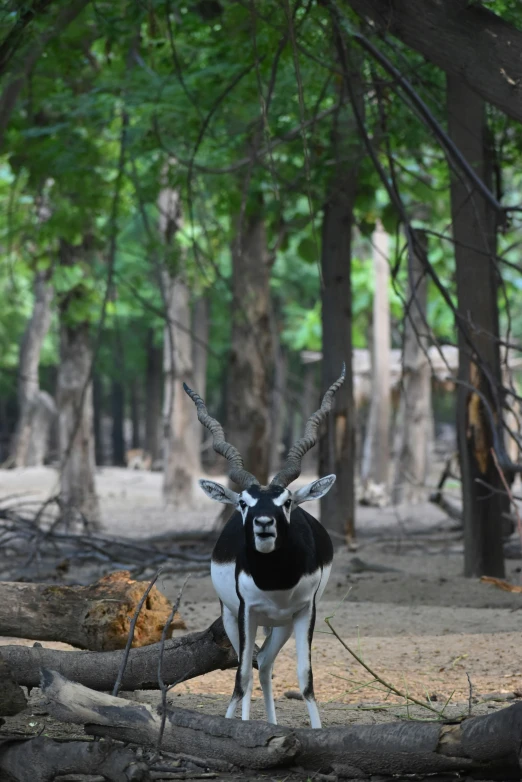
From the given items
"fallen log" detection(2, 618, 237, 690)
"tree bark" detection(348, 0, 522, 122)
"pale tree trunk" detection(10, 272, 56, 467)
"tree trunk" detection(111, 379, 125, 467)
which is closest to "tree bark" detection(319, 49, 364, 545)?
"tree bark" detection(348, 0, 522, 122)

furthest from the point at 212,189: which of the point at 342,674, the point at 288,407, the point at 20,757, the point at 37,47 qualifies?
the point at 288,407

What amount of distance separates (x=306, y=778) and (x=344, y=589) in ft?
15.9

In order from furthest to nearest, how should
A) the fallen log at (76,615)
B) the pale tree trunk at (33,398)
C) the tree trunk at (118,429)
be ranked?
the tree trunk at (118,429) < the pale tree trunk at (33,398) < the fallen log at (76,615)

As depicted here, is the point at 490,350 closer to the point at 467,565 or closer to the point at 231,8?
the point at 467,565

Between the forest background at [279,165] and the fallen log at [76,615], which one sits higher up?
the forest background at [279,165]

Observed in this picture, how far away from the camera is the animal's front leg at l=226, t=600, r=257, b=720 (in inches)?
150

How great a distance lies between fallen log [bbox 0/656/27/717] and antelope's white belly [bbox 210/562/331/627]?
2.90 feet

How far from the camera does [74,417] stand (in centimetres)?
1317

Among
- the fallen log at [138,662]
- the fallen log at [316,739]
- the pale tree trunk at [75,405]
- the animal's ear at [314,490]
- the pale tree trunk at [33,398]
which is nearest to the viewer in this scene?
the fallen log at [316,739]

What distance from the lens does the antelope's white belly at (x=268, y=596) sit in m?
3.73

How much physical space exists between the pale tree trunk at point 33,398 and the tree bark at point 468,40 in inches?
731

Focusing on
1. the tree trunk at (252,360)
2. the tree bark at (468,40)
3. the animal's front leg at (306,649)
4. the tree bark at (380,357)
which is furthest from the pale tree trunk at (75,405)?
the animal's front leg at (306,649)

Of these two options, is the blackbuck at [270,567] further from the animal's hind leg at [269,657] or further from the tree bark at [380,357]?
the tree bark at [380,357]

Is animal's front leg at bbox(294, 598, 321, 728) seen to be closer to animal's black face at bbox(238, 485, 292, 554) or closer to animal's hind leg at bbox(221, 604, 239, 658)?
animal's hind leg at bbox(221, 604, 239, 658)
